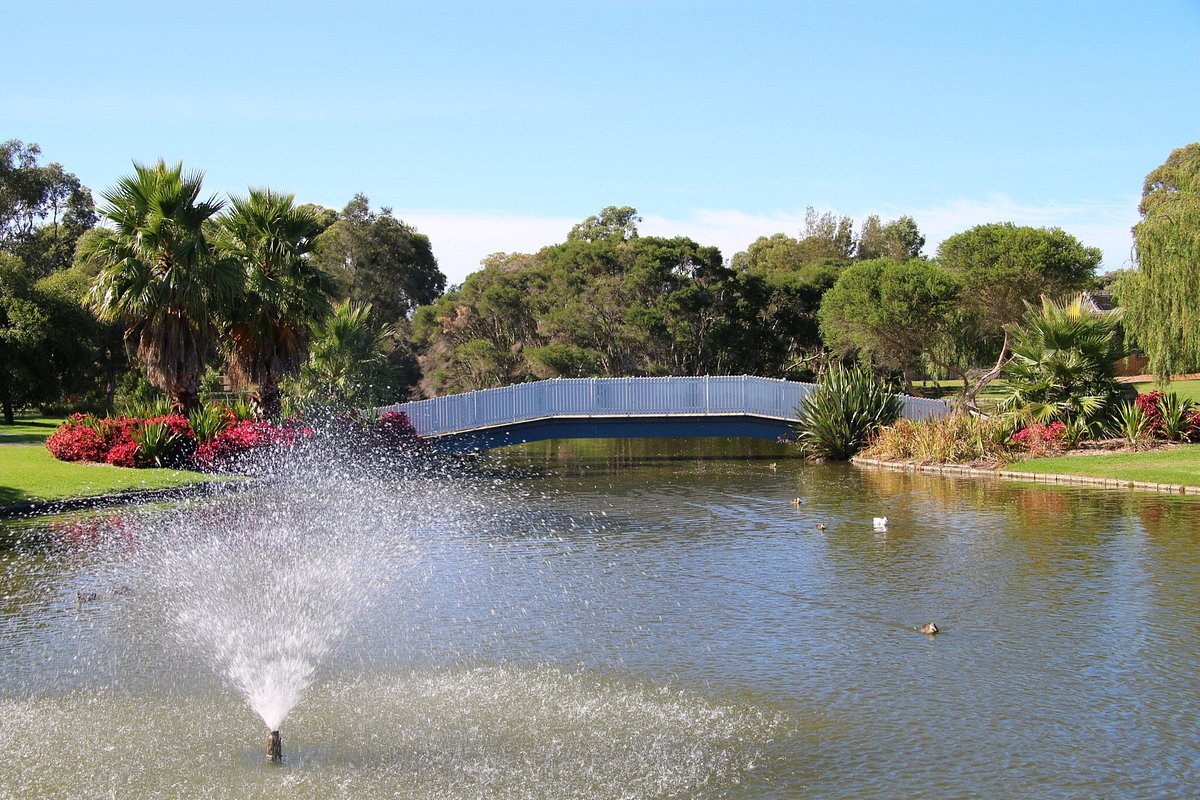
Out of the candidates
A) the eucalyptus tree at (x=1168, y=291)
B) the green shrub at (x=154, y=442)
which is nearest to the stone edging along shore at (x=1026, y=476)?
the eucalyptus tree at (x=1168, y=291)

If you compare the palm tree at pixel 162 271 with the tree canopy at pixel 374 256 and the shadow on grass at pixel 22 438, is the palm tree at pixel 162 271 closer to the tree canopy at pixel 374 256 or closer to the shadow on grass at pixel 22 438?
the shadow on grass at pixel 22 438

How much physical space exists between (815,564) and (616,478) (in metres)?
11.7

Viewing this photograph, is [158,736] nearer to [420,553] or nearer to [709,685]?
[709,685]

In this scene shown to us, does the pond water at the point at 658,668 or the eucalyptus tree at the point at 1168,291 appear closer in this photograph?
the pond water at the point at 658,668

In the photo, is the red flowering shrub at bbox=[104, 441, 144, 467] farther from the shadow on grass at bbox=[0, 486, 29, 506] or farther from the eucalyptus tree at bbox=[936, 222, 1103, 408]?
the eucalyptus tree at bbox=[936, 222, 1103, 408]

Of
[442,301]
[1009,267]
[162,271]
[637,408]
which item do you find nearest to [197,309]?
[162,271]

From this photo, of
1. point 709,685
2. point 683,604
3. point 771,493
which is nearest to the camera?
point 709,685

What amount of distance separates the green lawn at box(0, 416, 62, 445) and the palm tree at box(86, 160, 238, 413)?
5474mm

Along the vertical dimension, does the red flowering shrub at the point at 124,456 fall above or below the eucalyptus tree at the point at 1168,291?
below

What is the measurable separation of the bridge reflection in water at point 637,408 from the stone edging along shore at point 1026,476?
13.4 ft

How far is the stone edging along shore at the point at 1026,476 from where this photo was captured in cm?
2088

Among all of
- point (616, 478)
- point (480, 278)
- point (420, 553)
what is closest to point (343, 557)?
point (420, 553)

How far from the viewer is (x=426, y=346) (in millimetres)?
57375

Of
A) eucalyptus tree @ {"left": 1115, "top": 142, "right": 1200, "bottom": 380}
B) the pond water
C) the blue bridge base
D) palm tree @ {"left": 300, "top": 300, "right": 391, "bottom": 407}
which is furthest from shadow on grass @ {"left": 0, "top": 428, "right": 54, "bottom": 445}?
eucalyptus tree @ {"left": 1115, "top": 142, "right": 1200, "bottom": 380}
